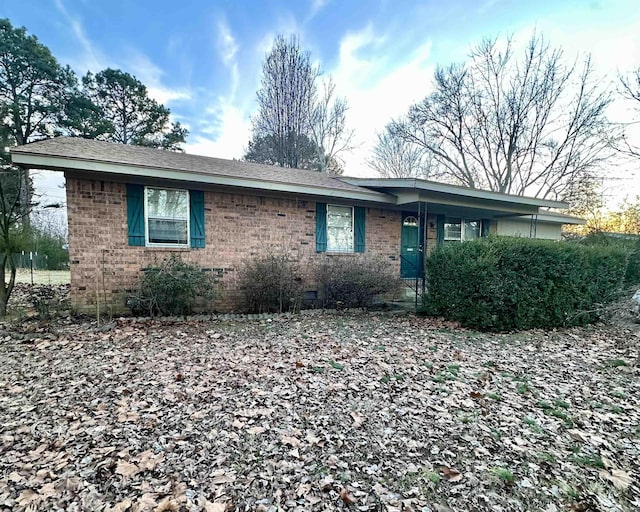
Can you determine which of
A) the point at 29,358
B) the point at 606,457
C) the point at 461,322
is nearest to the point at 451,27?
the point at 461,322

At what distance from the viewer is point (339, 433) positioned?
286cm

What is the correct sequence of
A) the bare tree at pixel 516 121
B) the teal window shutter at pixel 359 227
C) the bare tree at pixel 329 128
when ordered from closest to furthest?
the teal window shutter at pixel 359 227 < the bare tree at pixel 516 121 < the bare tree at pixel 329 128

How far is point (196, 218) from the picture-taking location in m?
7.72

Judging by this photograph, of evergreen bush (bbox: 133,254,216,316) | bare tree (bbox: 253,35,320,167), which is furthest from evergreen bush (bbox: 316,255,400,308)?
bare tree (bbox: 253,35,320,167)

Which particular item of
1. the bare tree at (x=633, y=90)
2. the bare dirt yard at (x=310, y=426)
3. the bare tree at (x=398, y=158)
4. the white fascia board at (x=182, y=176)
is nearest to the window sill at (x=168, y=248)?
the white fascia board at (x=182, y=176)

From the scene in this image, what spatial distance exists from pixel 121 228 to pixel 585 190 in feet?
76.4

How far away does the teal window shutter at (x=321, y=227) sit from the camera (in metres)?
9.22

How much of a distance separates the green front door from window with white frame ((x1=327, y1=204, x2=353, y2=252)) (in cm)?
198

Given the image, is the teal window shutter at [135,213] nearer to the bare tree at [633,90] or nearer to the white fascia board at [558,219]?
the white fascia board at [558,219]

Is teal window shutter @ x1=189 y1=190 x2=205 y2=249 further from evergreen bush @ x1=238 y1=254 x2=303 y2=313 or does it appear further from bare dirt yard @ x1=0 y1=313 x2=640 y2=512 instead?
bare dirt yard @ x1=0 y1=313 x2=640 y2=512

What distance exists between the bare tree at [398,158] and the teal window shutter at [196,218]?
765 inches

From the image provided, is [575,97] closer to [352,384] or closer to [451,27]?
[451,27]

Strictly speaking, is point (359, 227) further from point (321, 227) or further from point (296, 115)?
point (296, 115)

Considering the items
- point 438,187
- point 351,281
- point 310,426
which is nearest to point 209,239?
point 351,281
